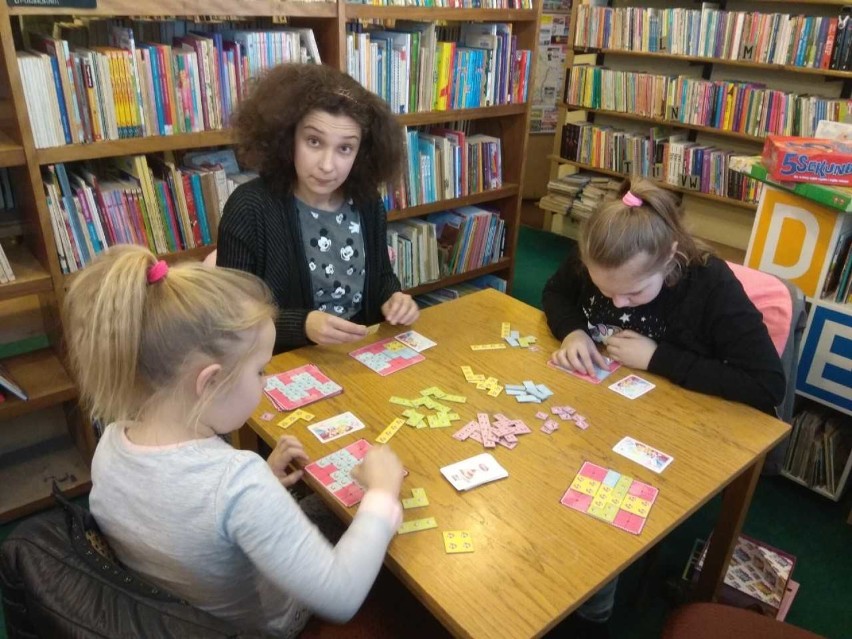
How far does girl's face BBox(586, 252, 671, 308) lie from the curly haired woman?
0.52 meters

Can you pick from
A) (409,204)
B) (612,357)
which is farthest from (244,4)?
(612,357)

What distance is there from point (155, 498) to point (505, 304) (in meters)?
1.24

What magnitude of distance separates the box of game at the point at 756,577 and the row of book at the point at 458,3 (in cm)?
233

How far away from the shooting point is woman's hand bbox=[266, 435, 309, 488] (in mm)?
1231

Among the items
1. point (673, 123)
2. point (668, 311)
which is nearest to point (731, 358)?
point (668, 311)

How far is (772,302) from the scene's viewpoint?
1.71 metres

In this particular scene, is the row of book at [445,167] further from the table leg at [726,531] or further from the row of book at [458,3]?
the table leg at [726,531]

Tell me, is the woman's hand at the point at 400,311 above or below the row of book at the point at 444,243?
above

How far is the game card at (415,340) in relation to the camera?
168cm

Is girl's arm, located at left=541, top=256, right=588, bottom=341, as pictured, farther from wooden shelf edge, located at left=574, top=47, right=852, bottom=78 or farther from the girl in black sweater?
wooden shelf edge, located at left=574, top=47, right=852, bottom=78

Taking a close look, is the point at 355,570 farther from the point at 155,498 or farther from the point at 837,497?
the point at 837,497

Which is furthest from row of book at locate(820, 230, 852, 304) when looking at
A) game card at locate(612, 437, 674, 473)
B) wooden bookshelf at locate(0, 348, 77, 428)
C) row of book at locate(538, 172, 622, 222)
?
wooden bookshelf at locate(0, 348, 77, 428)

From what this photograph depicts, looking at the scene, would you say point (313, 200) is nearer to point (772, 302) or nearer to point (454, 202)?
point (772, 302)

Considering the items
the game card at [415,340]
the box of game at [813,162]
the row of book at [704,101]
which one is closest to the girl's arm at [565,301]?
the game card at [415,340]
